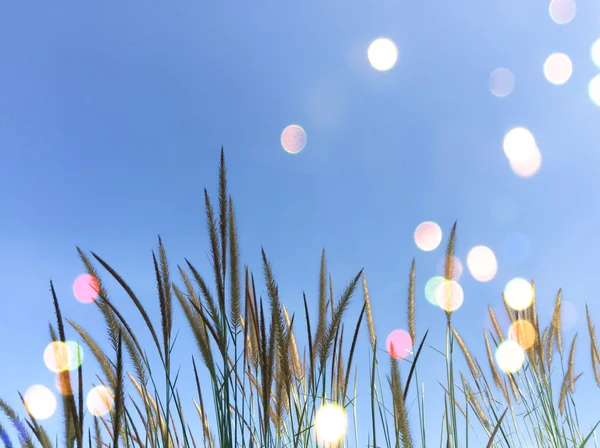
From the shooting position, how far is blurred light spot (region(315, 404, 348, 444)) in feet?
6.46

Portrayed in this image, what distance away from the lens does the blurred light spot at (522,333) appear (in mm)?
3061

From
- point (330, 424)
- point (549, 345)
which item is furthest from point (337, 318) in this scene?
point (549, 345)

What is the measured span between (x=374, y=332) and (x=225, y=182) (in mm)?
989

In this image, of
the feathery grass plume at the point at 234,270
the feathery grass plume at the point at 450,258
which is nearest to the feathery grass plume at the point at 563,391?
the feathery grass plume at the point at 450,258

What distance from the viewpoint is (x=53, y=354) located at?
1084 millimetres

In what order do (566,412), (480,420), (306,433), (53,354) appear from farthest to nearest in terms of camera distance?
(566,412) → (480,420) → (306,433) → (53,354)

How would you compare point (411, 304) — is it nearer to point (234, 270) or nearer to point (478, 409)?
point (234, 270)

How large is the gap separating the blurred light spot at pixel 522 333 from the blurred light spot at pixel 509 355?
42 millimetres

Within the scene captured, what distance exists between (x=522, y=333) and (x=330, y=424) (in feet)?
5.67

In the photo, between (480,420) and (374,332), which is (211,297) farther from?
(480,420)

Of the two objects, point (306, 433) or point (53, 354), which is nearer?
point (53, 354)

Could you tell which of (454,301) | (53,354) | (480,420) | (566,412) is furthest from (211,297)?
(566,412)

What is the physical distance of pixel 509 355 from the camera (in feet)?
11.0

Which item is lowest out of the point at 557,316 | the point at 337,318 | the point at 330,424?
the point at 330,424
